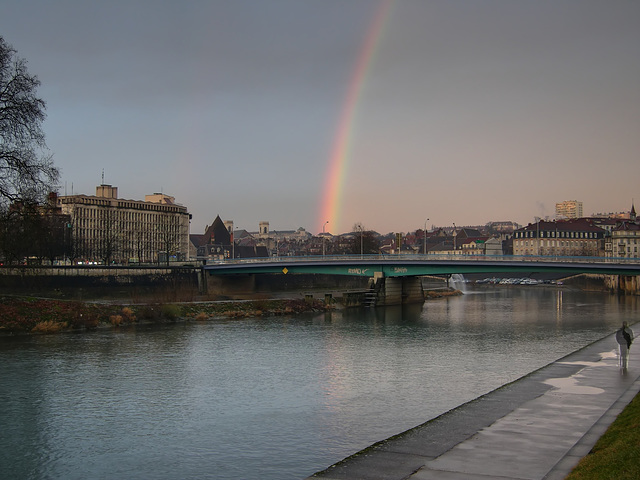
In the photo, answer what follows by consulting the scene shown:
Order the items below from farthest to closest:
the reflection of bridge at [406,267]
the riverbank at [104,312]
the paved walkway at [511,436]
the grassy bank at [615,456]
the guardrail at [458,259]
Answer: the guardrail at [458,259], the reflection of bridge at [406,267], the riverbank at [104,312], the paved walkway at [511,436], the grassy bank at [615,456]

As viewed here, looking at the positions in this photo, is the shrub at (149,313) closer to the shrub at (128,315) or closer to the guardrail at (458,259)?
the shrub at (128,315)

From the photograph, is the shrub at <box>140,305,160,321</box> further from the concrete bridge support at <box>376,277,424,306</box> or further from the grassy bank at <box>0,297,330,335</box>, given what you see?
the concrete bridge support at <box>376,277,424,306</box>

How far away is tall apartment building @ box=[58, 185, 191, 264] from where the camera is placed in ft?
490

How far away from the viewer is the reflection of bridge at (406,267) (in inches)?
2832

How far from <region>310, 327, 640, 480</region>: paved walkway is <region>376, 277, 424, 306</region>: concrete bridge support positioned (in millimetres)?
61798

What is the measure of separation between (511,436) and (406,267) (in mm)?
67118

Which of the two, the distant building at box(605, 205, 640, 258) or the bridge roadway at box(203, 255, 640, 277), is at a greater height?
the distant building at box(605, 205, 640, 258)

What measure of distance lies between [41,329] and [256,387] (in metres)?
26.0

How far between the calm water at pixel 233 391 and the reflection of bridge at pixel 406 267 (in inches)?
510

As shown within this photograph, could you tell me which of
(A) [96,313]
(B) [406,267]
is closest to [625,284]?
(B) [406,267]

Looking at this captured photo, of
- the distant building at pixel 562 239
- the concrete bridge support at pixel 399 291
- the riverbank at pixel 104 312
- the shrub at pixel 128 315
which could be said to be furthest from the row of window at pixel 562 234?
the shrub at pixel 128 315

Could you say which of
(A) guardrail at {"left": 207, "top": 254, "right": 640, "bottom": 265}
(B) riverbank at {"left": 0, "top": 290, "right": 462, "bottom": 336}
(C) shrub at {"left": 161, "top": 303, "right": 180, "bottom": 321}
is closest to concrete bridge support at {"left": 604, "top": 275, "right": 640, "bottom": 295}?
(A) guardrail at {"left": 207, "top": 254, "right": 640, "bottom": 265}

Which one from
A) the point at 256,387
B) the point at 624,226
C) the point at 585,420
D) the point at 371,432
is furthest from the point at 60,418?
the point at 624,226

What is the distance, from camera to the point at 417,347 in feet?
155
